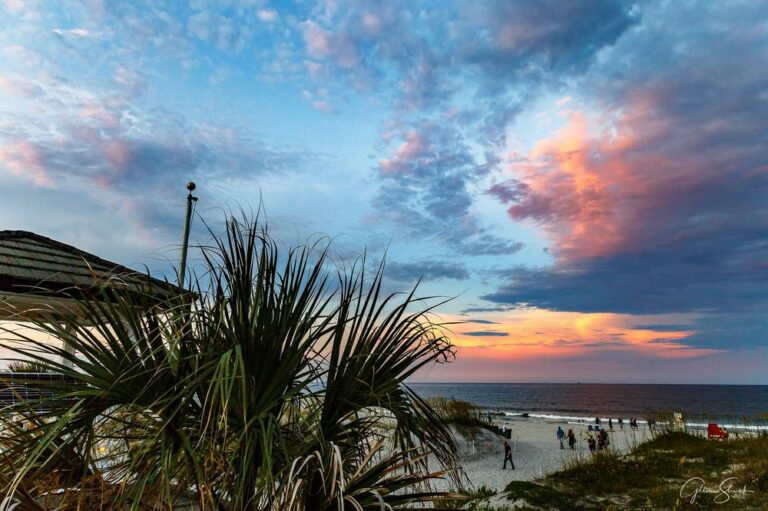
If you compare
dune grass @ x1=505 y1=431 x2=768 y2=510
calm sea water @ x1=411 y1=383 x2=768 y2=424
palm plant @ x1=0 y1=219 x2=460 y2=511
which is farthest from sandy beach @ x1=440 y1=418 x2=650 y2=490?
palm plant @ x1=0 y1=219 x2=460 y2=511

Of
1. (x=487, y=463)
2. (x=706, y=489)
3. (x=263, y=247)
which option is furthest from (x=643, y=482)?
(x=263, y=247)

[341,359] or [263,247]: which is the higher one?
[263,247]

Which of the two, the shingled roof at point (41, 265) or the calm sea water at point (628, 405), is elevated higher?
the shingled roof at point (41, 265)

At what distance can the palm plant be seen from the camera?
8.77ft

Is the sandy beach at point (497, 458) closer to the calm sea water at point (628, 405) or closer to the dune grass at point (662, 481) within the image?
the dune grass at point (662, 481)

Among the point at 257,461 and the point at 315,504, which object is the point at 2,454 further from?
the point at 315,504

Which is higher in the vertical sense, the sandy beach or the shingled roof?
the shingled roof

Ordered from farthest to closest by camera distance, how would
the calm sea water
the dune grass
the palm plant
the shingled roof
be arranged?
the calm sea water, the dune grass, the shingled roof, the palm plant

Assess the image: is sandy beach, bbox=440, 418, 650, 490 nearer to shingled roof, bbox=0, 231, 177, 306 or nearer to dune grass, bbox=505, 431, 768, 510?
dune grass, bbox=505, 431, 768, 510

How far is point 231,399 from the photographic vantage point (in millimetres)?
2867

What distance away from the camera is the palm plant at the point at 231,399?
105 inches

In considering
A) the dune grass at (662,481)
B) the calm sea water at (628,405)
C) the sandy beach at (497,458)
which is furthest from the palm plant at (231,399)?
the calm sea water at (628,405)

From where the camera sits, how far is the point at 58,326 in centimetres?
300

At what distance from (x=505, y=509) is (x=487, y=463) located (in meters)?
11.0
